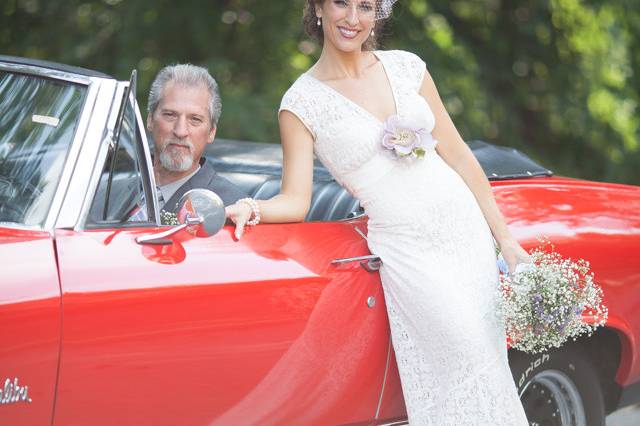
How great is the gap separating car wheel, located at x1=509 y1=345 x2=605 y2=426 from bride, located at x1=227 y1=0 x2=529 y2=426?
0.44 meters

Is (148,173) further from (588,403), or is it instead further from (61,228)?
(588,403)

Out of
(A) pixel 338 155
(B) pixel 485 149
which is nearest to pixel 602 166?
(B) pixel 485 149

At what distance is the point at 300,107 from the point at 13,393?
56.2 inches

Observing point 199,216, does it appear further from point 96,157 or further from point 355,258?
point 355,258

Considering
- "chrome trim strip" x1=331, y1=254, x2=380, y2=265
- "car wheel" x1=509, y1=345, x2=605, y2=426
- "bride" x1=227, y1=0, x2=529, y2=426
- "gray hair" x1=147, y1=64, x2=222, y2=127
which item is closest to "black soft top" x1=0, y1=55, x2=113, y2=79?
"bride" x1=227, y1=0, x2=529, y2=426

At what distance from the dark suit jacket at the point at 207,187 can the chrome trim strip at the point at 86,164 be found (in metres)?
0.80

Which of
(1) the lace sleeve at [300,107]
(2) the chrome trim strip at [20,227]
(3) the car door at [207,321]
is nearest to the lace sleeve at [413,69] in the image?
(1) the lace sleeve at [300,107]

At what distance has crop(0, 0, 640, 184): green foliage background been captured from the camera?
25.6ft

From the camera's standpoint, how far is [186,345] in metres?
3.09

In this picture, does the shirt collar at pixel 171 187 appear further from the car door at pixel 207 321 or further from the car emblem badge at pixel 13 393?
the car emblem badge at pixel 13 393

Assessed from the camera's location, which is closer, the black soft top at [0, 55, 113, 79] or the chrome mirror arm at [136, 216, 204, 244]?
the chrome mirror arm at [136, 216, 204, 244]

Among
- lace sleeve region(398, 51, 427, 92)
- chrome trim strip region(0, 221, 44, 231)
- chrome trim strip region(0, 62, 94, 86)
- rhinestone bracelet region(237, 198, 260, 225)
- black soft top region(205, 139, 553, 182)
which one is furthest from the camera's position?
black soft top region(205, 139, 553, 182)

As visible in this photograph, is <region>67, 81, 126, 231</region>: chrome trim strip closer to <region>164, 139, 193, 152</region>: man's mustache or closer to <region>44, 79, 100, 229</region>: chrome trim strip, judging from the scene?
<region>44, 79, 100, 229</region>: chrome trim strip

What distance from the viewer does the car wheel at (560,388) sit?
4.14 m
